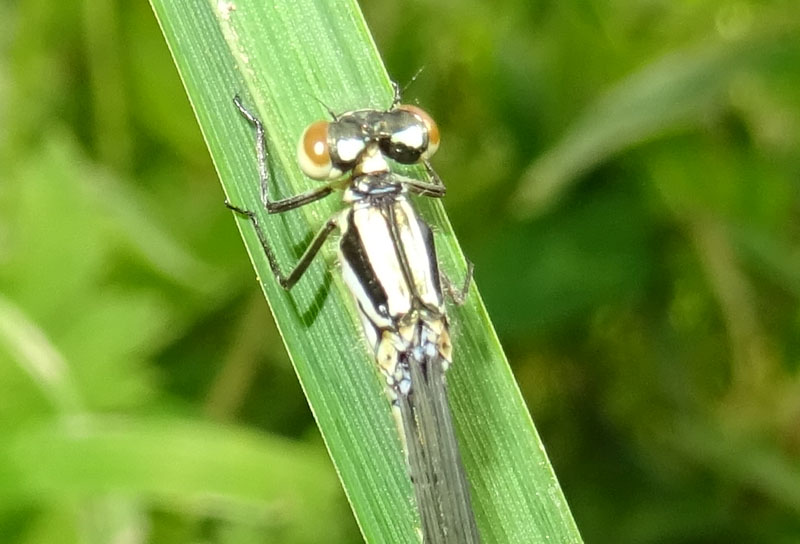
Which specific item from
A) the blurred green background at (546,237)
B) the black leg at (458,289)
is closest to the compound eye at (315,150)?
the black leg at (458,289)

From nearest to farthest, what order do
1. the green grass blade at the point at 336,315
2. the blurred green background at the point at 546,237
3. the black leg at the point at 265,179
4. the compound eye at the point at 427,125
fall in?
the green grass blade at the point at 336,315 < the black leg at the point at 265,179 < the compound eye at the point at 427,125 < the blurred green background at the point at 546,237

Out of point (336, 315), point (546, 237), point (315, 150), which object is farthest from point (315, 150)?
point (546, 237)

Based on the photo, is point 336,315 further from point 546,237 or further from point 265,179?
point 546,237

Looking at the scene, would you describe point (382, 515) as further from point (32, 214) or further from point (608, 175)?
point (608, 175)

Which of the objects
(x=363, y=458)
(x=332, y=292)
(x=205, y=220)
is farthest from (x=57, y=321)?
(x=363, y=458)

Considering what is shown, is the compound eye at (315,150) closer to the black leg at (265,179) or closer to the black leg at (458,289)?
the black leg at (265,179)

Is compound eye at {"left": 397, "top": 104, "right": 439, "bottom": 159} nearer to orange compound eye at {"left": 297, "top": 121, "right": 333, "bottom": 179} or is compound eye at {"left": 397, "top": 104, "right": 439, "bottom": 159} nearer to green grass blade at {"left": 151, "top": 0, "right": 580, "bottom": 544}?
green grass blade at {"left": 151, "top": 0, "right": 580, "bottom": 544}

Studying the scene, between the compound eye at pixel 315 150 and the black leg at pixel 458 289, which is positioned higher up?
the compound eye at pixel 315 150

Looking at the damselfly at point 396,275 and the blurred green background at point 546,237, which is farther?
the blurred green background at point 546,237
